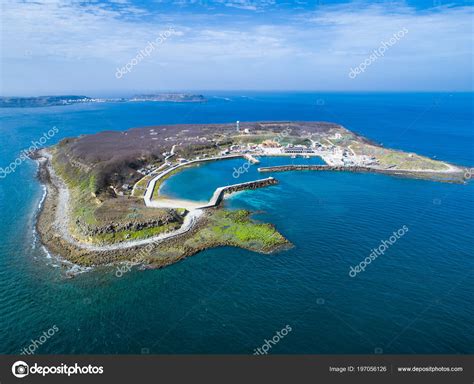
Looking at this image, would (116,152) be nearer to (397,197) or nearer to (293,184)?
(293,184)

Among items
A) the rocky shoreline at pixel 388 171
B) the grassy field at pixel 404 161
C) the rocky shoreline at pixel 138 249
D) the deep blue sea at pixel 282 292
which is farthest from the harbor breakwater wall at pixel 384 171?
the rocky shoreline at pixel 138 249

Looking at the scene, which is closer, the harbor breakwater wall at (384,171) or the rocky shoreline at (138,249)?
the rocky shoreline at (138,249)

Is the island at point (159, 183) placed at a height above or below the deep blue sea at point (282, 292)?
above

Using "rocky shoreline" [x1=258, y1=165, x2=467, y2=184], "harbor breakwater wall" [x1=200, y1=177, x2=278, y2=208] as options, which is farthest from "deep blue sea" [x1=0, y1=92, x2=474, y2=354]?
"rocky shoreline" [x1=258, y1=165, x2=467, y2=184]

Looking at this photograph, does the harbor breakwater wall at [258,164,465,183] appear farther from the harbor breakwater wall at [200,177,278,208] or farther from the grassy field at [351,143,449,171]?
the harbor breakwater wall at [200,177,278,208]

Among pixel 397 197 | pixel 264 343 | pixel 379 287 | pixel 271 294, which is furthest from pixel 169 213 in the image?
pixel 397 197

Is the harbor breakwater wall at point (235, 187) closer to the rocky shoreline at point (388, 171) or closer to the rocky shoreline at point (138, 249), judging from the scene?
the rocky shoreline at point (138, 249)
